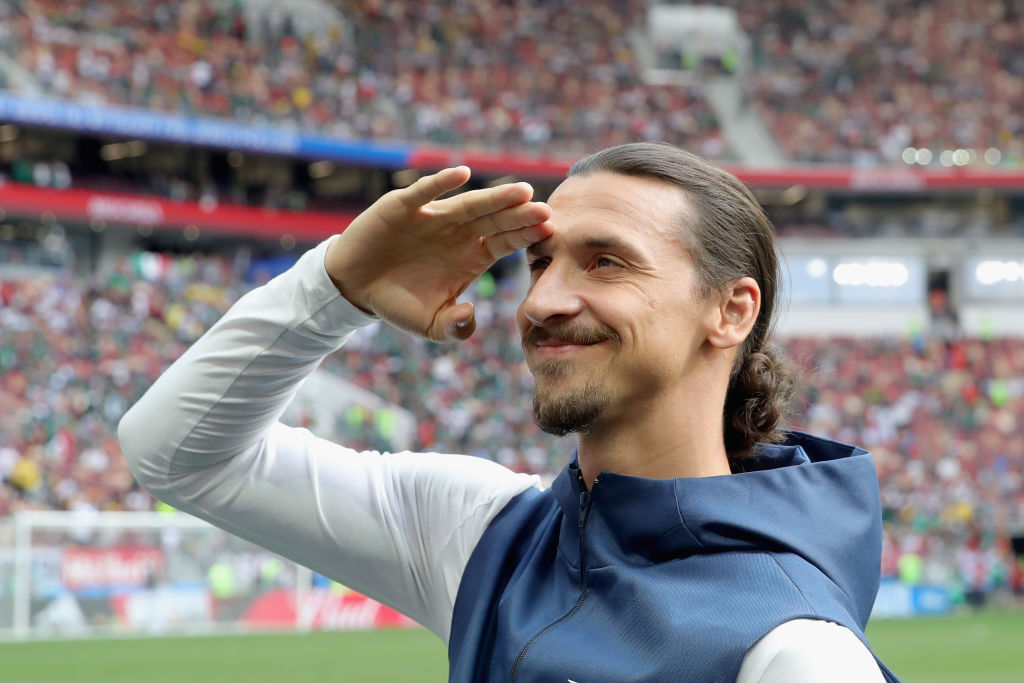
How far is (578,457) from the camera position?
83.1 inches

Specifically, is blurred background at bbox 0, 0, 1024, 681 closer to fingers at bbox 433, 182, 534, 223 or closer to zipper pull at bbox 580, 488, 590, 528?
zipper pull at bbox 580, 488, 590, 528

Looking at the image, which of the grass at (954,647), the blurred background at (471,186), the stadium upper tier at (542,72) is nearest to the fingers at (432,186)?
the blurred background at (471,186)

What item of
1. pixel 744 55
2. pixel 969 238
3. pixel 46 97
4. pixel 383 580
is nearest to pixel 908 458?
pixel 969 238

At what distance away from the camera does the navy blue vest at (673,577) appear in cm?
A: 171

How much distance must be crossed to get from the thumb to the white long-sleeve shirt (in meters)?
0.13

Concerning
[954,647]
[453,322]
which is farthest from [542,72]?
[453,322]

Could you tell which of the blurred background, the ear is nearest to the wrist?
the ear

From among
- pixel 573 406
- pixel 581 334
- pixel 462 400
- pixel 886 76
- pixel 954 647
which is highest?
pixel 581 334

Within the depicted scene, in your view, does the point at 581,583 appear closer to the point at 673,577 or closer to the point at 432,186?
the point at 673,577

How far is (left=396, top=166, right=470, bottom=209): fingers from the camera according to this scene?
1.92 m

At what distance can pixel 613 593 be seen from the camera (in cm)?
186

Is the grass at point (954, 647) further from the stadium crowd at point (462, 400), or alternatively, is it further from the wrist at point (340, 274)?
the wrist at point (340, 274)

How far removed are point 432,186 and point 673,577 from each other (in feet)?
2.38

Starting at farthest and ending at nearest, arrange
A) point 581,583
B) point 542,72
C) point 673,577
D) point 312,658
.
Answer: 1. point 542,72
2. point 312,658
3. point 581,583
4. point 673,577
